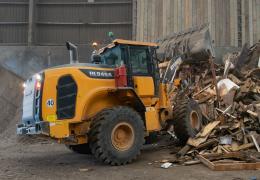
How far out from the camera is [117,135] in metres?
9.49

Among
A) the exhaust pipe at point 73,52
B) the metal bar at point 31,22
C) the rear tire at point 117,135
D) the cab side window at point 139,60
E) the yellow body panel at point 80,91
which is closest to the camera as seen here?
the rear tire at point 117,135

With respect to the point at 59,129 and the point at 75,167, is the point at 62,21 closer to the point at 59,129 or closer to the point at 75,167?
the point at 75,167

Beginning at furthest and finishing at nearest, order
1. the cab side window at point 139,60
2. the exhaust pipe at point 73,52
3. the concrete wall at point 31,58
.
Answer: the concrete wall at point 31,58 → the exhaust pipe at point 73,52 → the cab side window at point 139,60

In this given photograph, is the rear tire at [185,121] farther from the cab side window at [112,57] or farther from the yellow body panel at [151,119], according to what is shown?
the cab side window at [112,57]

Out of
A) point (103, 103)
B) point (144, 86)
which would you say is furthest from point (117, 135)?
point (144, 86)

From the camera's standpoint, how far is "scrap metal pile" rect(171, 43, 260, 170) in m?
9.39

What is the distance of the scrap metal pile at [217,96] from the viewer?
966 centimetres

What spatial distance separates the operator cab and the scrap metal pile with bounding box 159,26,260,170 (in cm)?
100

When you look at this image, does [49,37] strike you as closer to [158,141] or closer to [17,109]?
[17,109]

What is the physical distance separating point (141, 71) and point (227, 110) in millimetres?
3275

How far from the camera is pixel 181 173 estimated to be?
8.48 m

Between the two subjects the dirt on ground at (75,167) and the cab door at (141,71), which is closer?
the dirt on ground at (75,167)

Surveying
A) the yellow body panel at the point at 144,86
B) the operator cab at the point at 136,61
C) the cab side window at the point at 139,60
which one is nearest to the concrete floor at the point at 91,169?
the yellow body panel at the point at 144,86

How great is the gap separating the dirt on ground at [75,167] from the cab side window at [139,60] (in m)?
2.00
